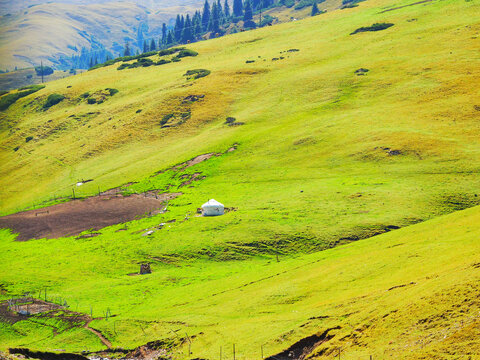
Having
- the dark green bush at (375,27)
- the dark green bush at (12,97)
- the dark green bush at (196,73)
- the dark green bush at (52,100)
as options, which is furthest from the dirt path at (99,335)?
the dark green bush at (12,97)

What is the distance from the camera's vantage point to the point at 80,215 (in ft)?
306

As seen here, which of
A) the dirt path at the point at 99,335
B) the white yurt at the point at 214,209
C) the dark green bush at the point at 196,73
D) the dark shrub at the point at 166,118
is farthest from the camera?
the dark green bush at the point at 196,73

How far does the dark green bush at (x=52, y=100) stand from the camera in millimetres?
174087

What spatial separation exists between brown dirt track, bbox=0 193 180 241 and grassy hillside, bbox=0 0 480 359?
14.0 feet

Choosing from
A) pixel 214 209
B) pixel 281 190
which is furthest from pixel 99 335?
pixel 281 190

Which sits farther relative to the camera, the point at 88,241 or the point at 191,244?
the point at 88,241

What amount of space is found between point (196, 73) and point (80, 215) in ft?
274

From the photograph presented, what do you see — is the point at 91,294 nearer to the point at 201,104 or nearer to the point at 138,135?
the point at 138,135

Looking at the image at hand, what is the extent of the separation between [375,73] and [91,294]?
96.0 metres

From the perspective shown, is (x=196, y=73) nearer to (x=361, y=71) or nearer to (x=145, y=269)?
(x=361, y=71)

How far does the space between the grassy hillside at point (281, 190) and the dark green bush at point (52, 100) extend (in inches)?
114

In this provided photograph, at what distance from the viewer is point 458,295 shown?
104 ft

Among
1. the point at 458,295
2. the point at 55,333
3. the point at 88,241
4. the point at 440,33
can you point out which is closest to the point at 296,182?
the point at 88,241

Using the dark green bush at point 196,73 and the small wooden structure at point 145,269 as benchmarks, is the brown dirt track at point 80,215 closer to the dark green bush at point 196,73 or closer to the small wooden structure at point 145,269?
the small wooden structure at point 145,269
